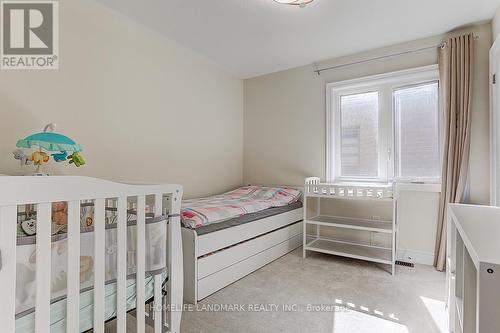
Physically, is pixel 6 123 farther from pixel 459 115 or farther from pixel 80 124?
pixel 459 115

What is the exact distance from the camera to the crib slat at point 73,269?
955 millimetres

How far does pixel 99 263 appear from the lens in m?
1.03

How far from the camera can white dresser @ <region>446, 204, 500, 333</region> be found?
658 millimetres

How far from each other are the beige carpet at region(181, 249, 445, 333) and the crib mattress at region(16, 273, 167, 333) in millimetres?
604

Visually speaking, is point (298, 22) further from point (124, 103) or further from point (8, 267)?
point (8, 267)

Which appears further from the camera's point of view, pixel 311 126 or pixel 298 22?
pixel 311 126

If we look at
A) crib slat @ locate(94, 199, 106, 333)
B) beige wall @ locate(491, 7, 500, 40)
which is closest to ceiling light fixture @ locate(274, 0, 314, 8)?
beige wall @ locate(491, 7, 500, 40)

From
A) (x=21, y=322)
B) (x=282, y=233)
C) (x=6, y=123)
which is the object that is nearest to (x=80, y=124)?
(x=6, y=123)

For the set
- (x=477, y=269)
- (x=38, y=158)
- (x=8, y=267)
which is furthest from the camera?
(x=38, y=158)

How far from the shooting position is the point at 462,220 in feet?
3.92

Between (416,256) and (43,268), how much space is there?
3144 mm

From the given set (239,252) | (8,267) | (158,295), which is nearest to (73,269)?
(8,267)

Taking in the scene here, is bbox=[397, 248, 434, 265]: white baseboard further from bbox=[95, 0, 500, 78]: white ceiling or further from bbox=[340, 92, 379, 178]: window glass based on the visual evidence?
bbox=[95, 0, 500, 78]: white ceiling

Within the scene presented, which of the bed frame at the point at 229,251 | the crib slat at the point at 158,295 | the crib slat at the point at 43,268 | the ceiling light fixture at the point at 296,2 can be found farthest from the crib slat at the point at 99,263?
the ceiling light fixture at the point at 296,2
